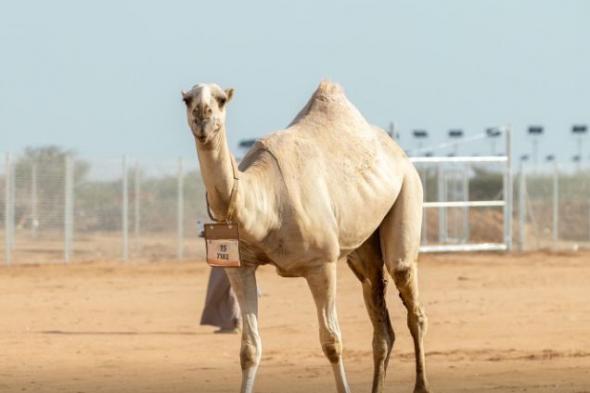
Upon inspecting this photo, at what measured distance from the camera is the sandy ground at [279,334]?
13141 millimetres

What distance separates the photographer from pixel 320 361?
14.9 metres

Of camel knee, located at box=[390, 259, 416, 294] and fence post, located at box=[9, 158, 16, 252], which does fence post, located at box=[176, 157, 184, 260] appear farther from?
camel knee, located at box=[390, 259, 416, 294]

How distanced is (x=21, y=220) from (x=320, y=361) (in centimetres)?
1978

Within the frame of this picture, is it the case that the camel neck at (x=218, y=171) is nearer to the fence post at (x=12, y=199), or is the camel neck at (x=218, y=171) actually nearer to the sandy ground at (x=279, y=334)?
the sandy ground at (x=279, y=334)

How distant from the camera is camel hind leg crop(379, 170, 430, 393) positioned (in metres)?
11.5

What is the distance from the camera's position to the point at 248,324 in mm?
10117

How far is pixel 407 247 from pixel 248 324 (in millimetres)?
1856

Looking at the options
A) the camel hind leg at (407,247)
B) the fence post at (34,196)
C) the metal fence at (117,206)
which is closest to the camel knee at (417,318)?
the camel hind leg at (407,247)

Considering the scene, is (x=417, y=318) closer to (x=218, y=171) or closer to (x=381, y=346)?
(x=381, y=346)

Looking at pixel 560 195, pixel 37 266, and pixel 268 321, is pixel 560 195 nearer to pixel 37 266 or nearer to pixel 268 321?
pixel 37 266

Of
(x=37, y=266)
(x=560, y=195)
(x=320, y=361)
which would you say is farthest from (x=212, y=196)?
(x=560, y=195)

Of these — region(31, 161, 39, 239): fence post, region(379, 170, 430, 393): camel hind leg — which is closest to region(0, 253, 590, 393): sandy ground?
region(379, 170, 430, 393): camel hind leg

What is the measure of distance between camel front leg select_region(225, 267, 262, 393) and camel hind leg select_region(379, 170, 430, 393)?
1666 mm

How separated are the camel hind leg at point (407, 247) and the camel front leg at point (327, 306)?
124cm
